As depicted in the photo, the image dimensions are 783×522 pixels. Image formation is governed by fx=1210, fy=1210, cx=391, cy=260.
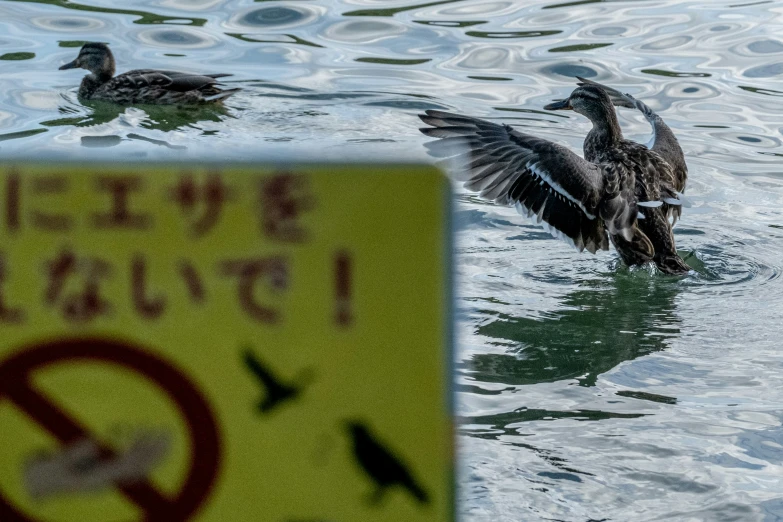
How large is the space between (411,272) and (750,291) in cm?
459

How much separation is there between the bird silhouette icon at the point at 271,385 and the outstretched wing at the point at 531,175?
15.4ft

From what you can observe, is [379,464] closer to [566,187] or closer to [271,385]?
[271,385]

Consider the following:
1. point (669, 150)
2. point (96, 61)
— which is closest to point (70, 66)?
point (96, 61)

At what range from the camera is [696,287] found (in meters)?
5.77

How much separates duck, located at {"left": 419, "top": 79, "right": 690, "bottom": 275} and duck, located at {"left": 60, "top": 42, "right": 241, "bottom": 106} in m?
2.73

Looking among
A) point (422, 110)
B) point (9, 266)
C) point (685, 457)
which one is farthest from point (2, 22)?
→ point (9, 266)

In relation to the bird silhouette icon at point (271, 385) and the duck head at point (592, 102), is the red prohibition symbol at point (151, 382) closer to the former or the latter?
the bird silhouette icon at point (271, 385)

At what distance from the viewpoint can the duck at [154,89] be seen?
335 inches

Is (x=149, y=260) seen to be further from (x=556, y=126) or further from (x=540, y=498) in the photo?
(x=556, y=126)

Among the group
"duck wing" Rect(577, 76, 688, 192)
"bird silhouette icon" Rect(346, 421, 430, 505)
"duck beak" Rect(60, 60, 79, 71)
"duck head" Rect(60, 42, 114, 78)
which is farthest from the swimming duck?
"bird silhouette icon" Rect(346, 421, 430, 505)

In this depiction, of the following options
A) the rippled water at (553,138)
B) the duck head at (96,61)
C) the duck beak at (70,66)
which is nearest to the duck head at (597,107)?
the rippled water at (553,138)

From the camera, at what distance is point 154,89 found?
28.3 feet

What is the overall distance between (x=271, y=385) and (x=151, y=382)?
0.46 ft

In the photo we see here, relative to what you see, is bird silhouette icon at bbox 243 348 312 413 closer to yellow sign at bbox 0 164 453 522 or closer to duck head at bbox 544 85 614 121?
yellow sign at bbox 0 164 453 522
